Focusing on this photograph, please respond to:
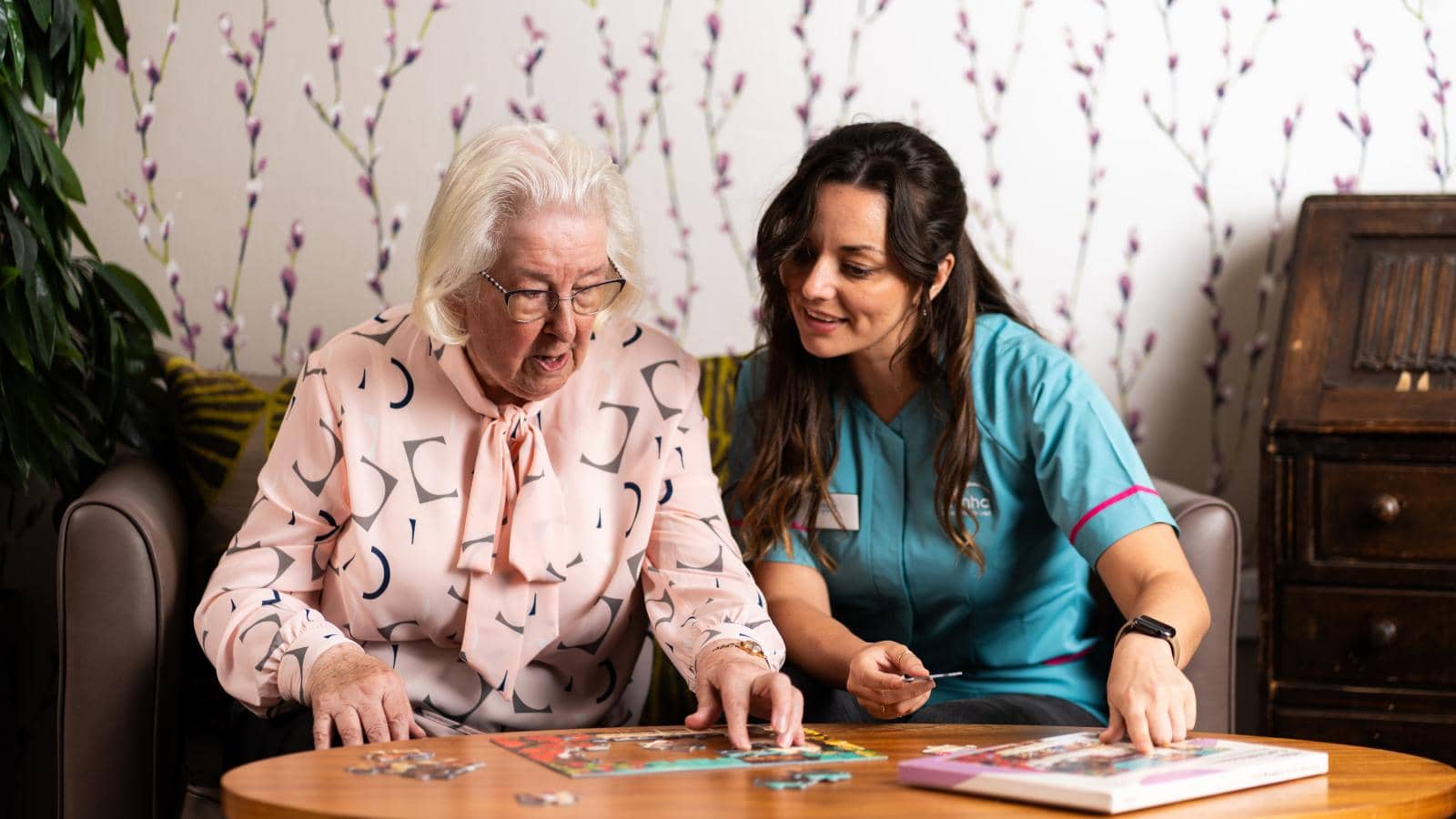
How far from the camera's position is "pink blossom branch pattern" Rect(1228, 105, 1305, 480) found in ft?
8.66

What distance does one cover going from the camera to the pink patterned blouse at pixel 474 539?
5.43 feet

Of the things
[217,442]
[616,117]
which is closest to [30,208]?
[217,442]

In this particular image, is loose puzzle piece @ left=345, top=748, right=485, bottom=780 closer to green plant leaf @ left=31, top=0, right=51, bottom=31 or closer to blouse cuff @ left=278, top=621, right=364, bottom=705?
blouse cuff @ left=278, top=621, right=364, bottom=705

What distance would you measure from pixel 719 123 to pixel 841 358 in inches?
30.7

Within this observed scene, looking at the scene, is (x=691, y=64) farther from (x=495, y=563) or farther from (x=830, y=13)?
(x=495, y=563)

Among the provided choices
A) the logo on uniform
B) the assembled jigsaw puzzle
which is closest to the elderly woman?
the assembled jigsaw puzzle

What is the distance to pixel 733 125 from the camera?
262 cm

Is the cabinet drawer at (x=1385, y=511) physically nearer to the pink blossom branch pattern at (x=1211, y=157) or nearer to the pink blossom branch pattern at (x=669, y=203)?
the pink blossom branch pattern at (x=1211, y=157)

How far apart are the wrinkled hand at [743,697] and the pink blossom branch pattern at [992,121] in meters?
1.40

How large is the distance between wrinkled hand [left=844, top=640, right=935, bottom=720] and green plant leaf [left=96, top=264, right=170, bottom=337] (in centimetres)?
141

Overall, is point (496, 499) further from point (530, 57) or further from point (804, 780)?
point (530, 57)

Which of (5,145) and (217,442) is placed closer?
(5,145)

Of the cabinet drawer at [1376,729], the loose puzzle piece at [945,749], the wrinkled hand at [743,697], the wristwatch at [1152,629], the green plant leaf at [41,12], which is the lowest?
the cabinet drawer at [1376,729]

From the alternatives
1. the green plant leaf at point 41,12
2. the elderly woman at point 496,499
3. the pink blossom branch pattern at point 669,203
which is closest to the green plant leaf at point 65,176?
the green plant leaf at point 41,12
